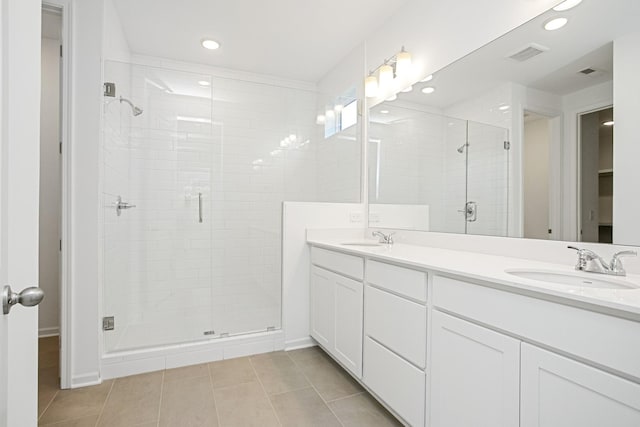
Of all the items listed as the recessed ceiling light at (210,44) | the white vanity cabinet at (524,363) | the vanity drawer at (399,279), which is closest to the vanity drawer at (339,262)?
the vanity drawer at (399,279)

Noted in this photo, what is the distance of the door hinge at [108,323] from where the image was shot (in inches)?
Answer: 80.4

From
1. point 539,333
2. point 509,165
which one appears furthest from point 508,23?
point 539,333

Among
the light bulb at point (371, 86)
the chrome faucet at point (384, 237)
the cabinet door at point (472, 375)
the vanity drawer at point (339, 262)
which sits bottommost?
the cabinet door at point (472, 375)

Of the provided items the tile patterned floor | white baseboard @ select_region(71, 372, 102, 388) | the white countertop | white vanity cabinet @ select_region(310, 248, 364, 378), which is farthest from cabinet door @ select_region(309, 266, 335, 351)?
white baseboard @ select_region(71, 372, 102, 388)

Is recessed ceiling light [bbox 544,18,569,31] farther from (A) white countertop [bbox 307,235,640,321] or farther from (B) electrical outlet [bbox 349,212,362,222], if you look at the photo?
(B) electrical outlet [bbox 349,212,362,222]

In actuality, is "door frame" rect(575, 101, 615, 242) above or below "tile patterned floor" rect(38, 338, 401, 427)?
above

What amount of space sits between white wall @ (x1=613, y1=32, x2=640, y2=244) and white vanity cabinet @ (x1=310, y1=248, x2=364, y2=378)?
1111mm

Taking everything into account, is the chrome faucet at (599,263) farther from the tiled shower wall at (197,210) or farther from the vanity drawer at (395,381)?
the tiled shower wall at (197,210)

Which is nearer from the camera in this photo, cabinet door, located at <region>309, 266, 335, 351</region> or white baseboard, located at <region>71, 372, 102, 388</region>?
white baseboard, located at <region>71, 372, 102, 388</region>

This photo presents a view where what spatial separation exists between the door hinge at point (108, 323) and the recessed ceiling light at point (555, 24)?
115 inches

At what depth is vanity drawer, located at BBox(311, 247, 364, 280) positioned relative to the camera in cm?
182

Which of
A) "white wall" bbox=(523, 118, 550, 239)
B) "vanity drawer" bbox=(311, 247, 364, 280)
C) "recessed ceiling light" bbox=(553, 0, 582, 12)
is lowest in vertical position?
"vanity drawer" bbox=(311, 247, 364, 280)

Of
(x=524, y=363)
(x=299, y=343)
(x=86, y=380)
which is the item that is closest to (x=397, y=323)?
(x=524, y=363)

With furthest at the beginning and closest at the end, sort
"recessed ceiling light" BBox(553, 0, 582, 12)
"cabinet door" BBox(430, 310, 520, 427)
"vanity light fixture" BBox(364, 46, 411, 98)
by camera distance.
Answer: "vanity light fixture" BBox(364, 46, 411, 98) < "recessed ceiling light" BBox(553, 0, 582, 12) < "cabinet door" BBox(430, 310, 520, 427)
